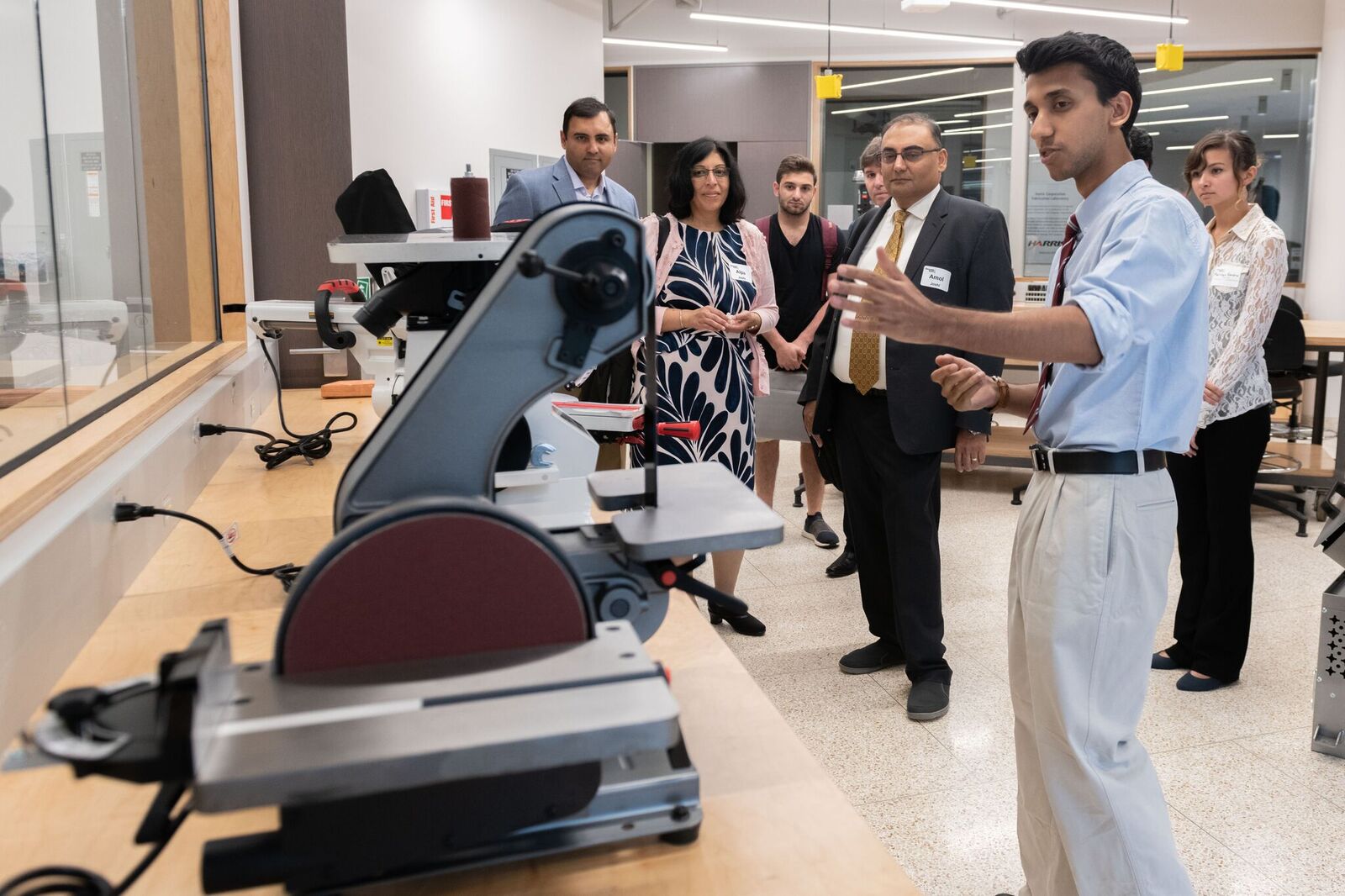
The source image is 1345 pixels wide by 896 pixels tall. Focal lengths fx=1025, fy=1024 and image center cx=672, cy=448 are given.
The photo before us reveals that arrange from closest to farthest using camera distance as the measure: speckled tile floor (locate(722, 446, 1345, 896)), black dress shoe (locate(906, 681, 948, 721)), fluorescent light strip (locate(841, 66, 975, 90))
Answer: speckled tile floor (locate(722, 446, 1345, 896)), black dress shoe (locate(906, 681, 948, 721)), fluorescent light strip (locate(841, 66, 975, 90))

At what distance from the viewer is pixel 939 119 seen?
31.3 feet

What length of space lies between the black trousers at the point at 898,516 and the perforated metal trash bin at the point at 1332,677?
94 cm

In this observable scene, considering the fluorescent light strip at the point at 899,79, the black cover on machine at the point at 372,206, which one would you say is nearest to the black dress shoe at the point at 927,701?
the black cover on machine at the point at 372,206

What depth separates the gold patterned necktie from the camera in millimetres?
2877

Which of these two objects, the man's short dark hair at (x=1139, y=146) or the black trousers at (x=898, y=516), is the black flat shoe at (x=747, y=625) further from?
the man's short dark hair at (x=1139, y=146)

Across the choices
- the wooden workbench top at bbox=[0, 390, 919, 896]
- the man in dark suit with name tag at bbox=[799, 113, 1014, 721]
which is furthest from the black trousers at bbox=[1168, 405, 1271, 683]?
the wooden workbench top at bbox=[0, 390, 919, 896]

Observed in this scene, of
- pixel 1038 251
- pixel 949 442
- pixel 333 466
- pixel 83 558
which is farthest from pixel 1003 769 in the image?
pixel 1038 251

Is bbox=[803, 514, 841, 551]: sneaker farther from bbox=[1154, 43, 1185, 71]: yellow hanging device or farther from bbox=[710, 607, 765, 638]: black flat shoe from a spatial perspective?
bbox=[1154, 43, 1185, 71]: yellow hanging device

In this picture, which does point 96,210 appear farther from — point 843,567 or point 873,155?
point 873,155

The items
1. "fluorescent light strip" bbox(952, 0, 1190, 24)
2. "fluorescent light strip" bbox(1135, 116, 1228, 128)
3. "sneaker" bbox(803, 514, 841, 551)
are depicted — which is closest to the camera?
"sneaker" bbox(803, 514, 841, 551)

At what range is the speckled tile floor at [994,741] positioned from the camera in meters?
2.21

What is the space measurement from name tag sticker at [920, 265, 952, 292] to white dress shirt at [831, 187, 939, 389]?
0.25 ft

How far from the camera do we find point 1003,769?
2.58m

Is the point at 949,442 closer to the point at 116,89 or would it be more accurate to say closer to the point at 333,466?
the point at 333,466
